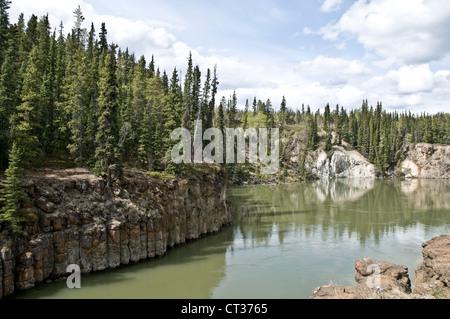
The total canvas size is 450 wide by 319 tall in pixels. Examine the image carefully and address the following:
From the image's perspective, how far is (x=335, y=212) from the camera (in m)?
63.2

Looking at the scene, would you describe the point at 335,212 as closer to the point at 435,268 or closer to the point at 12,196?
the point at 435,268

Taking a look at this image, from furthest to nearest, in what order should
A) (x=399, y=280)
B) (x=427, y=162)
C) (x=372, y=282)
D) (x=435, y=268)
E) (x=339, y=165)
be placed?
(x=427, y=162)
(x=339, y=165)
(x=399, y=280)
(x=372, y=282)
(x=435, y=268)

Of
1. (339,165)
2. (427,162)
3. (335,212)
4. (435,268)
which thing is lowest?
(335,212)

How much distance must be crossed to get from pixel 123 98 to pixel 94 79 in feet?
17.3

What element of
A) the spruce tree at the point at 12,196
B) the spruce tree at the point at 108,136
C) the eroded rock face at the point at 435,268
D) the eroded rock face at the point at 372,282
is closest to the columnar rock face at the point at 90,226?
the spruce tree at the point at 12,196

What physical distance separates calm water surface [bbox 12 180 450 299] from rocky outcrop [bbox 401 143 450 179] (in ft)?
280

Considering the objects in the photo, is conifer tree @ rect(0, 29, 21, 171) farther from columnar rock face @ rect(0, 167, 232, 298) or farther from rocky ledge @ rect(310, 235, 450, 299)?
rocky ledge @ rect(310, 235, 450, 299)

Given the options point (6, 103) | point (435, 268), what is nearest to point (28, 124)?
point (6, 103)

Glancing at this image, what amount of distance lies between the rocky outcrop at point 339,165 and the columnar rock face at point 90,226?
107830mm

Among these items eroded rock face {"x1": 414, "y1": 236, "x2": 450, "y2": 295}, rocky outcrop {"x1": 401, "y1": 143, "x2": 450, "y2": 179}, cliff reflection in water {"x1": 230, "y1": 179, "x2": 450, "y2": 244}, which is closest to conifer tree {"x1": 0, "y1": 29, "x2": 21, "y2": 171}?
cliff reflection in water {"x1": 230, "y1": 179, "x2": 450, "y2": 244}

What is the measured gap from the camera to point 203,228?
44.9 metres

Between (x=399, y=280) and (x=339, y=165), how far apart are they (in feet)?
427

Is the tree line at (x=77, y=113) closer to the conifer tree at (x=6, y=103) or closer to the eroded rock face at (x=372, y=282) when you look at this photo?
the conifer tree at (x=6, y=103)

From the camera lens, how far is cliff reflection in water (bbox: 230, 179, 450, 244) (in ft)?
162
